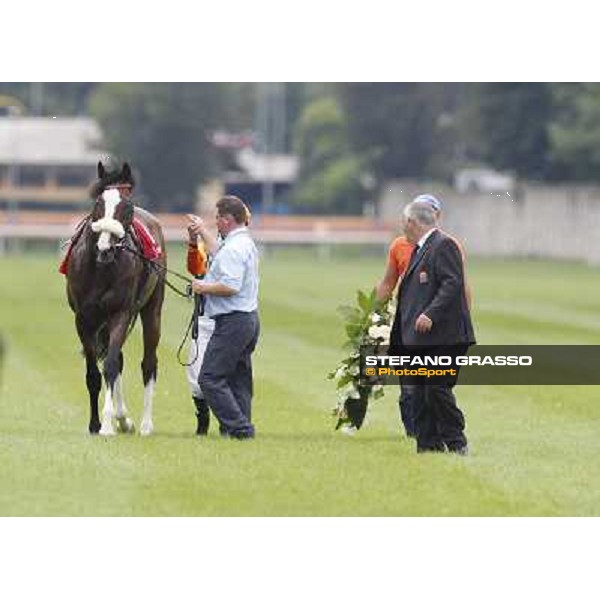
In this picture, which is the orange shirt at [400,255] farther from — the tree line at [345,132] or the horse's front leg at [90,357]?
the tree line at [345,132]

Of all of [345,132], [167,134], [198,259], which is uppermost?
[345,132]

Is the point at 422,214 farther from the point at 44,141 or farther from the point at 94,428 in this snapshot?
the point at 44,141

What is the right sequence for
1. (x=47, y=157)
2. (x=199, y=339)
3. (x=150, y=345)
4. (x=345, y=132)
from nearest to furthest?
(x=199, y=339), (x=150, y=345), (x=345, y=132), (x=47, y=157)

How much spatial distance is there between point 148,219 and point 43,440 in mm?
2931

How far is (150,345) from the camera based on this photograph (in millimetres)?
22719

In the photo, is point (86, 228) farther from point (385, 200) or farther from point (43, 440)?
point (385, 200)

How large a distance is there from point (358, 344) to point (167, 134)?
9300 centimetres

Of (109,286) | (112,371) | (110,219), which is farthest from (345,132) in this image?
(110,219)

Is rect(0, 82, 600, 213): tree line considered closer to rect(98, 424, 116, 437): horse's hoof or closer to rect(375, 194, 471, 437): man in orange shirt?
rect(375, 194, 471, 437): man in orange shirt

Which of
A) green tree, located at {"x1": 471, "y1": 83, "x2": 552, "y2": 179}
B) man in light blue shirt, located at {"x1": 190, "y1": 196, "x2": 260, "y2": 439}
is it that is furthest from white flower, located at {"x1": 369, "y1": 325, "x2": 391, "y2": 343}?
green tree, located at {"x1": 471, "y1": 83, "x2": 552, "y2": 179}

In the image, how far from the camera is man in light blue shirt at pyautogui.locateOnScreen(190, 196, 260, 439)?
20.9m

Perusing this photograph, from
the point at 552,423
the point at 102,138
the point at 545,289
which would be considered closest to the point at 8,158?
the point at 102,138

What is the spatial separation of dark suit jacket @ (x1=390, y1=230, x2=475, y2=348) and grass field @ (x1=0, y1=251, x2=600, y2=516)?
3.08ft

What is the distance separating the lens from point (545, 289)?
59969 millimetres
